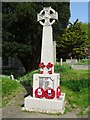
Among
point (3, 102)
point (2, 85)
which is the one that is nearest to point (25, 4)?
point (2, 85)

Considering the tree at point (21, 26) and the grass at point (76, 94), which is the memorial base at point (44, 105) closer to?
the grass at point (76, 94)

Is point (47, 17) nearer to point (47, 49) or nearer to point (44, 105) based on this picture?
point (47, 49)

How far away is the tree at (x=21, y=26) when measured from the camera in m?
20.0

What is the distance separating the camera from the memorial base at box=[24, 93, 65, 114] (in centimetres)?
930

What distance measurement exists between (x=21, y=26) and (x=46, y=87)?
12743mm

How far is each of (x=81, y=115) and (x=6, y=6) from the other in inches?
592

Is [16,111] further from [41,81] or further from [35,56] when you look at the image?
[35,56]

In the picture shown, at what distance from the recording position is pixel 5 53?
21.2 metres

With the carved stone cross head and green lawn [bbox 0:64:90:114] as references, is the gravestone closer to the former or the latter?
the carved stone cross head

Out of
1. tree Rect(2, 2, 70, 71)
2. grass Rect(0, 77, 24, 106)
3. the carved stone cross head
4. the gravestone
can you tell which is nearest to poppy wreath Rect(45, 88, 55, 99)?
the gravestone

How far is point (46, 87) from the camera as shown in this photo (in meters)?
9.80

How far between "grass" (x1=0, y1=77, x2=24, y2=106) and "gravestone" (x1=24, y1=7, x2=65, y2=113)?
1.63 meters

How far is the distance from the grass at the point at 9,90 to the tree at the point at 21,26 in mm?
7950

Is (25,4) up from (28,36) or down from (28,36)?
up
